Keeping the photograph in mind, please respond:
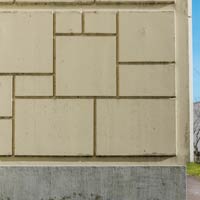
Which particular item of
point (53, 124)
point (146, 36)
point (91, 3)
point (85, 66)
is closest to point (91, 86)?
point (85, 66)

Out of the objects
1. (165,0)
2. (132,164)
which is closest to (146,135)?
(132,164)

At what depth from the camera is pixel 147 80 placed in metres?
7.69

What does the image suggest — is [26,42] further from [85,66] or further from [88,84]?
[88,84]

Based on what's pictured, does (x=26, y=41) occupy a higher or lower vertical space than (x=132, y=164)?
higher

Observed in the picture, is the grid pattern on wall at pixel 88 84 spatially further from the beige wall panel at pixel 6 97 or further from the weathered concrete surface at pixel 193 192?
the weathered concrete surface at pixel 193 192

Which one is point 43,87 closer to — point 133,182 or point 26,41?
point 26,41

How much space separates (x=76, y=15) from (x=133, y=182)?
2.43 meters

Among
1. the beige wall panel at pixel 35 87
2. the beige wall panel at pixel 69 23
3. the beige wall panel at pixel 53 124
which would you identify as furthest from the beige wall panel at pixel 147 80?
the beige wall panel at pixel 35 87

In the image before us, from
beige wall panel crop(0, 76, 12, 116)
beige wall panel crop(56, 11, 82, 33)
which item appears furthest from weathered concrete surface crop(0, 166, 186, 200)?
beige wall panel crop(56, 11, 82, 33)

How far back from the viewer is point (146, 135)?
7660 mm

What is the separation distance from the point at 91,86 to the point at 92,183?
1328 mm

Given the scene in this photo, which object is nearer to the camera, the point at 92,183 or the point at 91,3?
the point at 92,183

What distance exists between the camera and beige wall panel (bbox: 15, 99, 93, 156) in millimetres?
7648

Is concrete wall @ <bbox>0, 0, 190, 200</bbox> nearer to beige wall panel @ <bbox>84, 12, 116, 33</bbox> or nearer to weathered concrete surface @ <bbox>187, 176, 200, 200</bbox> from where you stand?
beige wall panel @ <bbox>84, 12, 116, 33</bbox>
